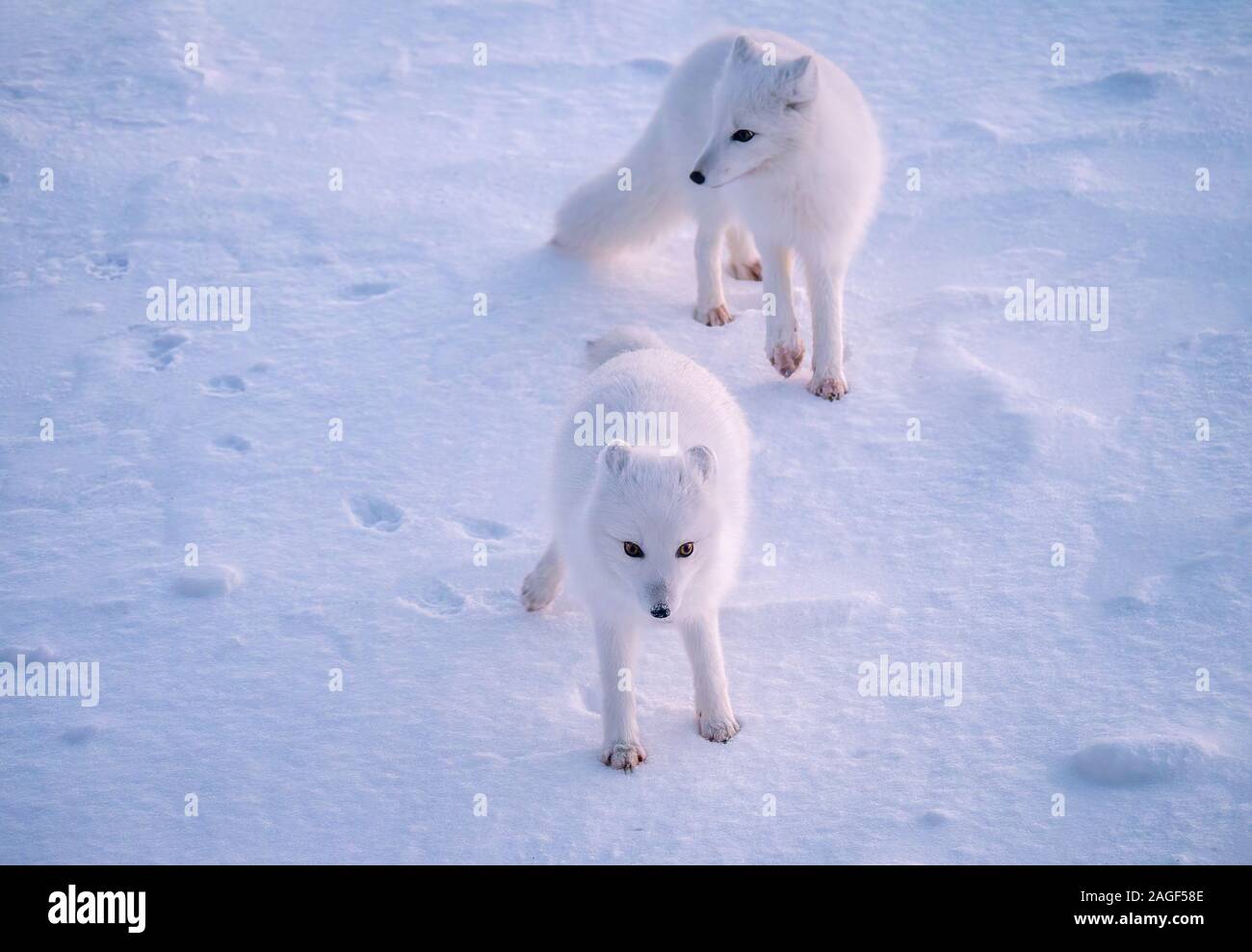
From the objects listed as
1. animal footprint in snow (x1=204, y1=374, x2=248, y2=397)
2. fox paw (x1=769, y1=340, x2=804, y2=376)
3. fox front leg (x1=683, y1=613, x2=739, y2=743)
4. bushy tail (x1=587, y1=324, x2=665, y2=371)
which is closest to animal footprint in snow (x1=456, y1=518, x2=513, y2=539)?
bushy tail (x1=587, y1=324, x2=665, y2=371)

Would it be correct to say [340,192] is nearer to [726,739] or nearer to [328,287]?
[328,287]

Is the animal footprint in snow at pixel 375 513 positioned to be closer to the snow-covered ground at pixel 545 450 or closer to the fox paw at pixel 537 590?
the snow-covered ground at pixel 545 450

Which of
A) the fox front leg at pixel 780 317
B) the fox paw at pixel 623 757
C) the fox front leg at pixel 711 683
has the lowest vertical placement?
the fox paw at pixel 623 757

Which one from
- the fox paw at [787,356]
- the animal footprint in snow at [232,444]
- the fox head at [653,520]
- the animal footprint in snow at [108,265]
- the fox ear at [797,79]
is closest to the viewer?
the fox head at [653,520]

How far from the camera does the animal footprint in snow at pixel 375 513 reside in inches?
163

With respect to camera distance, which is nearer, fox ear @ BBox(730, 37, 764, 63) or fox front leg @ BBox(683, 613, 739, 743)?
fox front leg @ BBox(683, 613, 739, 743)

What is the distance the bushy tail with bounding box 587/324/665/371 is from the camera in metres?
3.89

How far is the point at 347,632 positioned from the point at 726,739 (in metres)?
1.19

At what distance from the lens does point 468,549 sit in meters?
4.02

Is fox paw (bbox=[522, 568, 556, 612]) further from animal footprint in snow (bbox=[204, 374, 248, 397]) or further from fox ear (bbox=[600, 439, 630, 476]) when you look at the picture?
animal footprint in snow (bbox=[204, 374, 248, 397])

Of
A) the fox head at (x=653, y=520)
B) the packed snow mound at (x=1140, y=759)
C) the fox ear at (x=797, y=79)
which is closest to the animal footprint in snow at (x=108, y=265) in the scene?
the fox ear at (x=797, y=79)

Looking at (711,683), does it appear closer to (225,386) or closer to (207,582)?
(207,582)

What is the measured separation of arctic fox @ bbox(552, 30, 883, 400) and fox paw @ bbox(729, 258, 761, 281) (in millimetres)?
444

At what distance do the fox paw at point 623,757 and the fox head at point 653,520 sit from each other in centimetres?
40
